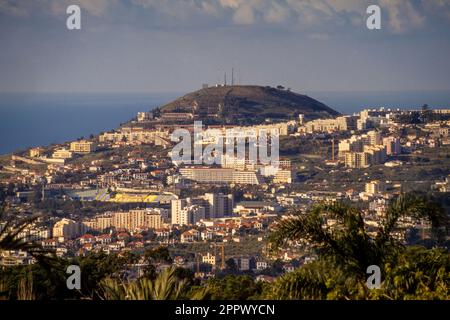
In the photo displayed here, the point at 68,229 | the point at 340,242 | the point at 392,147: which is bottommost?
the point at 68,229

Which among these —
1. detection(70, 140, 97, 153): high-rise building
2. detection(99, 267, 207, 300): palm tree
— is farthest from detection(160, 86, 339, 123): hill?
detection(99, 267, 207, 300): palm tree

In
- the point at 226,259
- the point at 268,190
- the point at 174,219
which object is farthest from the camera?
the point at 268,190

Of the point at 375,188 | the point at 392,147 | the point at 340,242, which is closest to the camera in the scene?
the point at 340,242

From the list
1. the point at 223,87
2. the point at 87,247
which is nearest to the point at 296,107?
the point at 223,87

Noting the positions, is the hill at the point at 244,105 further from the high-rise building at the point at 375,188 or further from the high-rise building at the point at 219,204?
the high-rise building at the point at 375,188

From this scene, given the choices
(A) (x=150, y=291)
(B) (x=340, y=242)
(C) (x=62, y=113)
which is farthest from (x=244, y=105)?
(A) (x=150, y=291)

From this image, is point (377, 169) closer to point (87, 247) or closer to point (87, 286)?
point (87, 247)

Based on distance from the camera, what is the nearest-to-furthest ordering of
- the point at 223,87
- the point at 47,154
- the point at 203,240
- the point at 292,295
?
the point at 292,295
the point at 203,240
the point at 47,154
the point at 223,87

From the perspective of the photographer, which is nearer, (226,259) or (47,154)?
(226,259)

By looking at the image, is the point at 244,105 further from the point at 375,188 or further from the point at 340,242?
the point at 340,242
